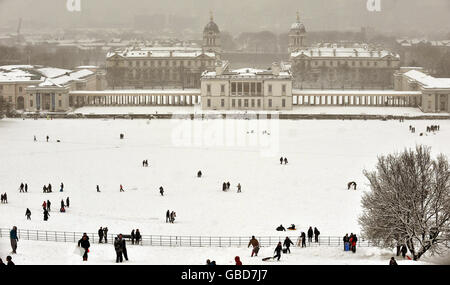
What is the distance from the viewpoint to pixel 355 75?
7862 cm

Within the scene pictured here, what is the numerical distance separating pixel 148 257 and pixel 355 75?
64937 mm

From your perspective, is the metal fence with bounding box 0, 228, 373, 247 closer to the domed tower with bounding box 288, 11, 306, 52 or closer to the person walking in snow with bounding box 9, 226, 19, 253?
the person walking in snow with bounding box 9, 226, 19, 253

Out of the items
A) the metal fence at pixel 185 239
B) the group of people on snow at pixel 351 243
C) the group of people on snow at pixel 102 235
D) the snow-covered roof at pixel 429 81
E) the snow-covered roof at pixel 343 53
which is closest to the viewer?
the group of people on snow at pixel 351 243

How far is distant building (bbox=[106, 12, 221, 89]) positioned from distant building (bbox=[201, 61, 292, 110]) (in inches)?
465

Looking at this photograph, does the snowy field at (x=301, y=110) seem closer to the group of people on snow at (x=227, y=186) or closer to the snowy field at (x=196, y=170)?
the snowy field at (x=196, y=170)

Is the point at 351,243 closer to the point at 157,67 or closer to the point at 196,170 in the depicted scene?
the point at 196,170

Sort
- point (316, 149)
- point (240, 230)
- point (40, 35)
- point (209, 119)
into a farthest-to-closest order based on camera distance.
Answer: point (40, 35) → point (209, 119) → point (316, 149) → point (240, 230)

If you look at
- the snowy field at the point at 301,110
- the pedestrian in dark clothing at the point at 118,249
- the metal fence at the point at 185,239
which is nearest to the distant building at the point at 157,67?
the snowy field at the point at 301,110

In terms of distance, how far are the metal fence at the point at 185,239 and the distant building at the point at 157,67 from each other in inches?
2217

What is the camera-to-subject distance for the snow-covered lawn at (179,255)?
14617 mm

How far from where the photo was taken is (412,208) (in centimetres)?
1703

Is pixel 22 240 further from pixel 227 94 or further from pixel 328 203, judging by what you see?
pixel 227 94

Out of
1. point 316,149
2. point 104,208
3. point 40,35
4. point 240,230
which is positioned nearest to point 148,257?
point 240,230

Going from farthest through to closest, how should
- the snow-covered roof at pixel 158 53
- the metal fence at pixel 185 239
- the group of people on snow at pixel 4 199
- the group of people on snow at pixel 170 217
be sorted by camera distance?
the snow-covered roof at pixel 158 53 < the group of people on snow at pixel 4 199 < the group of people on snow at pixel 170 217 < the metal fence at pixel 185 239
